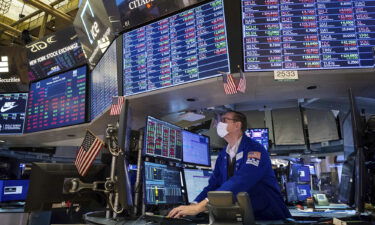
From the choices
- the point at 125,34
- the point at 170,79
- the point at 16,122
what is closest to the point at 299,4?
the point at 170,79

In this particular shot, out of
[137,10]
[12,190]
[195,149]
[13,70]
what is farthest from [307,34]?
[13,70]

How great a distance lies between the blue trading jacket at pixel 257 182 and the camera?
2.12 metres

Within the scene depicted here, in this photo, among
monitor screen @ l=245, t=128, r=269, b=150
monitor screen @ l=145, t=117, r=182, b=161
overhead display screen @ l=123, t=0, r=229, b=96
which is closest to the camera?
monitor screen @ l=145, t=117, r=182, b=161

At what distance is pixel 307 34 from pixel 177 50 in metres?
1.37

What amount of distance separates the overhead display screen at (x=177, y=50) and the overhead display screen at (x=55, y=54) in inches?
81.3

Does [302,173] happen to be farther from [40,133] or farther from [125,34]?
[40,133]

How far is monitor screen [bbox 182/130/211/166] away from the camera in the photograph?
315 centimetres

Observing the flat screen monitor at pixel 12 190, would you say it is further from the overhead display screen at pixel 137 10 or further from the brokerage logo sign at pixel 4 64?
the overhead display screen at pixel 137 10

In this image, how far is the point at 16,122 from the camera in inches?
224

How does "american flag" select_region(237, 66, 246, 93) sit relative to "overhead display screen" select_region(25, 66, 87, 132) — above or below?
below

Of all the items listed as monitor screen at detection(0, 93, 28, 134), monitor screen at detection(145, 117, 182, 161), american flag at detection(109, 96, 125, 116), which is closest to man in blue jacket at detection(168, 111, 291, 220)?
monitor screen at detection(145, 117, 182, 161)

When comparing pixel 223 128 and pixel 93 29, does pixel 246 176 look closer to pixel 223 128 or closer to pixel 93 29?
pixel 223 128

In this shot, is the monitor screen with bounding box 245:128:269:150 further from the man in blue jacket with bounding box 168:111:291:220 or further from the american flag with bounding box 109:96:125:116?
the american flag with bounding box 109:96:125:116

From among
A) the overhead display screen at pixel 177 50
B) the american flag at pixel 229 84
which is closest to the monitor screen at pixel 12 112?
the overhead display screen at pixel 177 50
